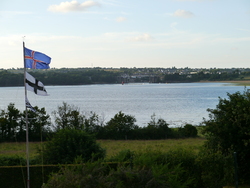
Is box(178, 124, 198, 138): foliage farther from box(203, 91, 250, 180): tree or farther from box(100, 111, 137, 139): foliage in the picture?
box(203, 91, 250, 180): tree

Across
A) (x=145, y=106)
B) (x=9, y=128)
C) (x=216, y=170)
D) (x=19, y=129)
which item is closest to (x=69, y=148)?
(x=216, y=170)

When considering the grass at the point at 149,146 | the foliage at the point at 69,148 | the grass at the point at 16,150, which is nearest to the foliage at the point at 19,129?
the grass at the point at 16,150

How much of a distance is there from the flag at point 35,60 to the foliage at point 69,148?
19.0 feet

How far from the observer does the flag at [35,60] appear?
576 inches

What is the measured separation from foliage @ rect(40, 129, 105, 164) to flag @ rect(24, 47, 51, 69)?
579 centimetres

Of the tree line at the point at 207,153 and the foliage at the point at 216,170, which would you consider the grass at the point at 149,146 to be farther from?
the foliage at the point at 216,170

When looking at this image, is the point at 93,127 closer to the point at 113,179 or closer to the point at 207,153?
the point at 207,153

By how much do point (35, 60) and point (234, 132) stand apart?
10457mm

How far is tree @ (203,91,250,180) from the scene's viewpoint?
18.3m

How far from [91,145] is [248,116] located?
808cm

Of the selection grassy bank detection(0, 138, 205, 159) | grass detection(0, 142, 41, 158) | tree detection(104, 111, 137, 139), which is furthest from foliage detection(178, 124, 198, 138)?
grass detection(0, 142, 41, 158)

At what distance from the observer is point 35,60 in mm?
14734

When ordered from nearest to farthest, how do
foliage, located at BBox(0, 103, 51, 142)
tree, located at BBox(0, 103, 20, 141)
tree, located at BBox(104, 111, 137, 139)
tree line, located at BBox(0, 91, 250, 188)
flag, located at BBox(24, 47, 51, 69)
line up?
flag, located at BBox(24, 47, 51, 69) → tree line, located at BBox(0, 91, 250, 188) → foliage, located at BBox(0, 103, 51, 142) → tree, located at BBox(0, 103, 20, 141) → tree, located at BBox(104, 111, 137, 139)

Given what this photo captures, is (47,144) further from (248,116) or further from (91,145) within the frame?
(248,116)
